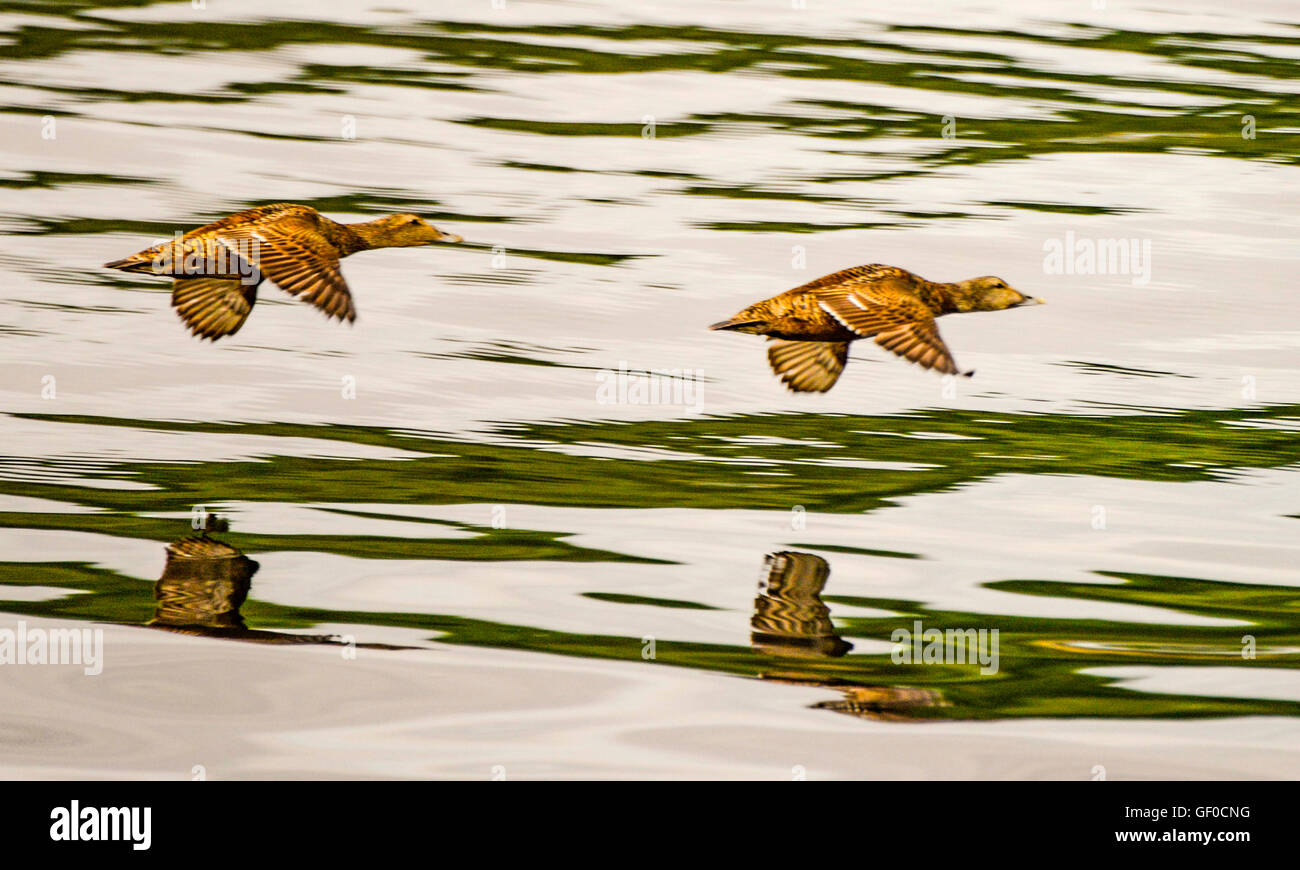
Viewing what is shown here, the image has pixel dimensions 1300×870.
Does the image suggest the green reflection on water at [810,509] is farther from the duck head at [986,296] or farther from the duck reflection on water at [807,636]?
the duck head at [986,296]

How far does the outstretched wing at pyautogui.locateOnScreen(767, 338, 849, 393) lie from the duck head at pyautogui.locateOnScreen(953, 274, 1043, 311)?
71 centimetres

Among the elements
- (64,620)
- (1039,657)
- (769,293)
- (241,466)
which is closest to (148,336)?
(241,466)

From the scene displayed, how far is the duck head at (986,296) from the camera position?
10234 mm

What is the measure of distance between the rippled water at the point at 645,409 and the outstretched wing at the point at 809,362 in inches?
27.1

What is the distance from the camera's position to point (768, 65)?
2397 cm

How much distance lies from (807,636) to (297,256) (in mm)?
3488

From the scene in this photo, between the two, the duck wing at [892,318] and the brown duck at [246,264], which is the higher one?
the brown duck at [246,264]

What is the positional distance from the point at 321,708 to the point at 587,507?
326cm

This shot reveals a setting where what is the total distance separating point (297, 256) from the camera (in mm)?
9547

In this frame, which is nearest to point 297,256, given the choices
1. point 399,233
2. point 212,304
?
point 212,304

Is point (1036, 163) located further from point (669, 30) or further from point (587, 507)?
point (587, 507)

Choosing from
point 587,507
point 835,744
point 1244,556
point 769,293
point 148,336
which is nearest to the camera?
point 835,744

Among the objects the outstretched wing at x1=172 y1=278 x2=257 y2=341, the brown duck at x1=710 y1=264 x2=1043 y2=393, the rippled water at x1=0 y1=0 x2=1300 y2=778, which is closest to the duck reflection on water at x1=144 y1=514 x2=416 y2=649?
the rippled water at x1=0 y1=0 x2=1300 y2=778

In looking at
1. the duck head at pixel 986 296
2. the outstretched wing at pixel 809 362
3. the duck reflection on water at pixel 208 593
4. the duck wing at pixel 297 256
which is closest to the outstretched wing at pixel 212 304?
the duck wing at pixel 297 256
